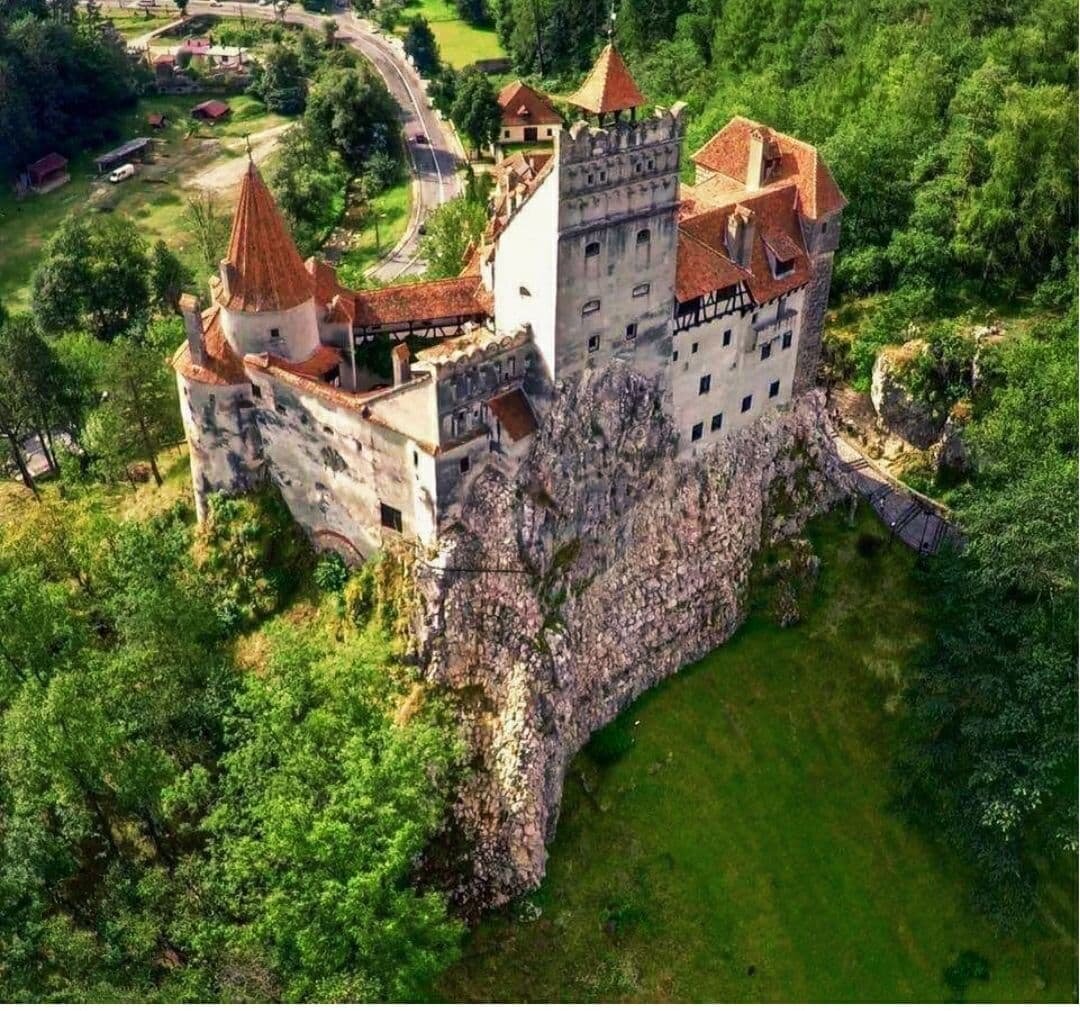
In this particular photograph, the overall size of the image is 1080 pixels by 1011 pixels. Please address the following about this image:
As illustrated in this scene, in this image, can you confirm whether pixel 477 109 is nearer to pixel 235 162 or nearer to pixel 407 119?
pixel 407 119

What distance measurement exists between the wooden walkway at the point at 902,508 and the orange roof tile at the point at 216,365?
40.7 meters

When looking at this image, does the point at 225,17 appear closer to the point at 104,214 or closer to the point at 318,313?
the point at 104,214

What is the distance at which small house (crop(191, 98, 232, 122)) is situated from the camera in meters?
161

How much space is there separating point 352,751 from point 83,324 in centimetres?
6500

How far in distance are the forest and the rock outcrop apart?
6.71 ft

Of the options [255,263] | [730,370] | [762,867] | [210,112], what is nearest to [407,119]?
[210,112]

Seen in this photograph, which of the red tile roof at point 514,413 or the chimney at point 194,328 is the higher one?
A: the chimney at point 194,328

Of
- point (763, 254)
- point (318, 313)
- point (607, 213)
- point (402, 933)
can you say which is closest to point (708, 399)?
point (763, 254)

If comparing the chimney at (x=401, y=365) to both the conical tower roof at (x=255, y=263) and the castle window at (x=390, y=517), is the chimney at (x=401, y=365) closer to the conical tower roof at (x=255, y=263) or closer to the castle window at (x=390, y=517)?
the castle window at (x=390, y=517)

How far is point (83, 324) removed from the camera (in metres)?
106

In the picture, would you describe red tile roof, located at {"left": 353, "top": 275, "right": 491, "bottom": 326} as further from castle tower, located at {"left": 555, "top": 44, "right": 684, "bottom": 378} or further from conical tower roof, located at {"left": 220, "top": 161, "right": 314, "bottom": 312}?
castle tower, located at {"left": 555, "top": 44, "right": 684, "bottom": 378}

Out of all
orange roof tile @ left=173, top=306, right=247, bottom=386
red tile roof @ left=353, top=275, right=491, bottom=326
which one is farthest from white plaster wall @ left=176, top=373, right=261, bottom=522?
red tile roof @ left=353, top=275, right=491, bottom=326

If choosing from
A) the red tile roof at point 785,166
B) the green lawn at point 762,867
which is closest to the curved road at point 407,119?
the red tile roof at point 785,166

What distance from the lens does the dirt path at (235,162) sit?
472ft
